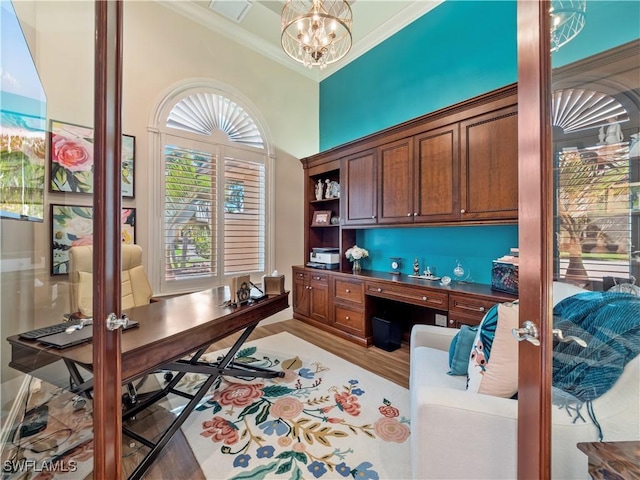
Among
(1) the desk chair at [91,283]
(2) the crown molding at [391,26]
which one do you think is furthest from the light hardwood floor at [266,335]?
(2) the crown molding at [391,26]

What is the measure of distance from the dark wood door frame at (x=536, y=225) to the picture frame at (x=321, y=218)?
3034 millimetres

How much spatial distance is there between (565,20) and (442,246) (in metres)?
2.13

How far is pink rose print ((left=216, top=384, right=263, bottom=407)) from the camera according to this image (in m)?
2.04

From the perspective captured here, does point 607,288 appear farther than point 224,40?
No

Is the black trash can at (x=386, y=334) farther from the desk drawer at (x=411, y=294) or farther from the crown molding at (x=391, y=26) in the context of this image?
the crown molding at (x=391, y=26)

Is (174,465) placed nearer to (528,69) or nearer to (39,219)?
(39,219)

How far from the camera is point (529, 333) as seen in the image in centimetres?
90

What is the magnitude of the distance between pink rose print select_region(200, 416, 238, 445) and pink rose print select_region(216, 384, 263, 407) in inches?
7.5

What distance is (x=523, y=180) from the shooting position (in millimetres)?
928

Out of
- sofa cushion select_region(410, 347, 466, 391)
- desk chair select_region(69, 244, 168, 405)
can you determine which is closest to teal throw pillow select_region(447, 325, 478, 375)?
sofa cushion select_region(410, 347, 466, 391)

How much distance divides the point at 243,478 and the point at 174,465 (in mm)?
421

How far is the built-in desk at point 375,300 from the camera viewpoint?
2.24 meters

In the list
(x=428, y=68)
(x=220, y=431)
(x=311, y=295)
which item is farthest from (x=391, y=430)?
(x=428, y=68)

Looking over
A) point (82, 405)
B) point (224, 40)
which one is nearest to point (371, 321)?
point (82, 405)
